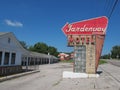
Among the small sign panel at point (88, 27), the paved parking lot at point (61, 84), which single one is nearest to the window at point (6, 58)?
the paved parking lot at point (61, 84)

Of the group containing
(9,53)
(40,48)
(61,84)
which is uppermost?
(40,48)

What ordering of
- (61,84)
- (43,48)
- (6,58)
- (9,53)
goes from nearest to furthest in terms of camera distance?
(61,84)
(6,58)
(9,53)
(43,48)

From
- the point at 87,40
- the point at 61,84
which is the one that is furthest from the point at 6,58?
the point at 61,84

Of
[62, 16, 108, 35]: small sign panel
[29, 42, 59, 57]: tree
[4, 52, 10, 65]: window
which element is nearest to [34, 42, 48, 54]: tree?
[29, 42, 59, 57]: tree

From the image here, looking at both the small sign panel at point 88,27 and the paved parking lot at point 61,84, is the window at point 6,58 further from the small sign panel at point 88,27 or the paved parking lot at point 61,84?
the small sign panel at point 88,27

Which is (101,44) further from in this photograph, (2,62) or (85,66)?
(2,62)

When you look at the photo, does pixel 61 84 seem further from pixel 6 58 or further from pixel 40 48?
pixel 40 48

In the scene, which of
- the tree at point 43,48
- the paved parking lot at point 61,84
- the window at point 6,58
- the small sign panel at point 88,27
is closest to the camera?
the paved parking lot at point 61,84

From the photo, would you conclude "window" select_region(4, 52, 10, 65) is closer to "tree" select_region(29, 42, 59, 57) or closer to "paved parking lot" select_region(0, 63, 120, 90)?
"paved parking lot" select_region(0, 63, 120, 90)

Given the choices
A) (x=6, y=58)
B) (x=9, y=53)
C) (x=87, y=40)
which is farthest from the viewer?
(x=9, y=53)

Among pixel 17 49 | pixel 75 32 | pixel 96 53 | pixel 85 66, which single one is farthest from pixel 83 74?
pixel 17 49

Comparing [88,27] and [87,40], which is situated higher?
[88,27]

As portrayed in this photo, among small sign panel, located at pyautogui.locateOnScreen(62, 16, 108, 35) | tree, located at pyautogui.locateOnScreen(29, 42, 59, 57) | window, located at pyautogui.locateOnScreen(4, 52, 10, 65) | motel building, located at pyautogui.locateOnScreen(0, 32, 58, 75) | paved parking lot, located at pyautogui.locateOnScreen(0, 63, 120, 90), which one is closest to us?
paved parking lot, located at pyautogui.locateOnScreen(0, 63, 120, 90)

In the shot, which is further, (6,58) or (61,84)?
(6,58)
